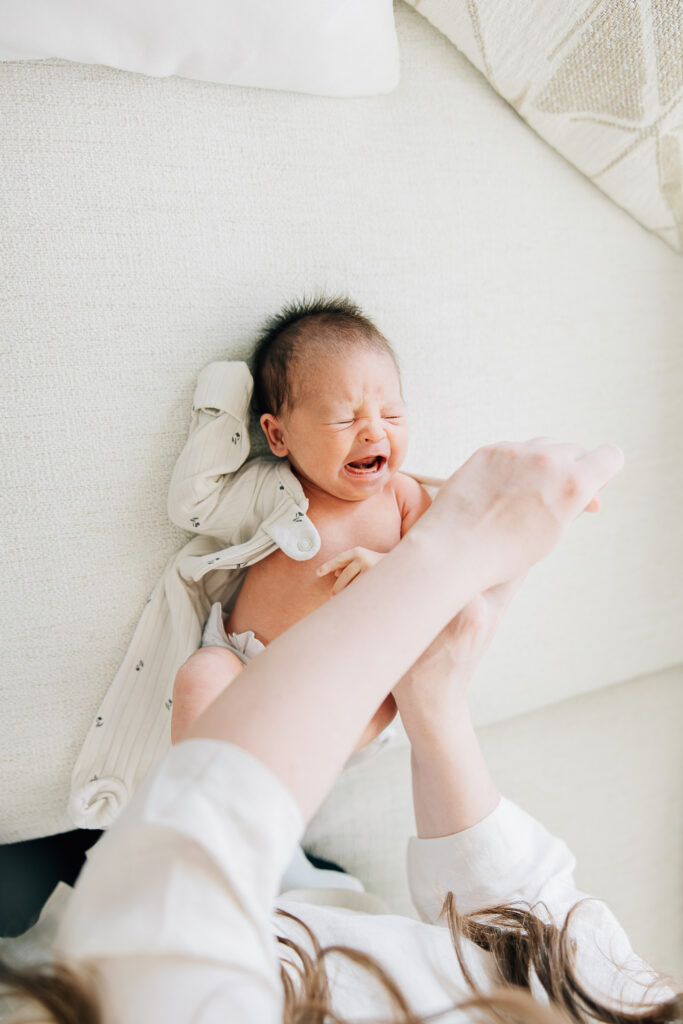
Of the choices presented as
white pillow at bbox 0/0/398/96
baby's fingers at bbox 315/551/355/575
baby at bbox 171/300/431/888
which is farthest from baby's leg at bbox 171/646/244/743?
white pillow at bbox 0/0/398/96

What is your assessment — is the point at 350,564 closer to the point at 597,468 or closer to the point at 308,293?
the point at 597,468

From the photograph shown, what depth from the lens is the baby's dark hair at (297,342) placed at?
0.99 m

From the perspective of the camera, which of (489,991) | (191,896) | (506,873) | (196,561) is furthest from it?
(196,561)

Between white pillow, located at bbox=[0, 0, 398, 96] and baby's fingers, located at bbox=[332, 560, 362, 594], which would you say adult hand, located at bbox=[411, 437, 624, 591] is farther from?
white pillow, located at bbox=[0, 0, 398, 96]

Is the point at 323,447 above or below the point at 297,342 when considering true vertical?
below

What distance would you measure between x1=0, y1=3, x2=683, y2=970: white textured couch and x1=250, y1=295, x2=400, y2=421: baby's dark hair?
4 centimetres

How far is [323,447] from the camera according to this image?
3.22 feet

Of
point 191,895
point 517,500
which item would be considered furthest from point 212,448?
point 191,895

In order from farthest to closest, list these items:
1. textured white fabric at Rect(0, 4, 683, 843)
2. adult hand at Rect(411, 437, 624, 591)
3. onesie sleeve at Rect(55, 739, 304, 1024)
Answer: textured white fabric at Rect(0, 4, 683, 843)
adult hand at Rect(411, 437, 624, 591)
onesie sleeve at Rect(55, 739, 304, 1024)

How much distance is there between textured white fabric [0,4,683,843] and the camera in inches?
37.7

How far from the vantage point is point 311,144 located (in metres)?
1.06

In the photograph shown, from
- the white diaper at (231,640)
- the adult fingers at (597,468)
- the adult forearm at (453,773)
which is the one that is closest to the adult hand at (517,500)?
the adult fingers at (597,468)

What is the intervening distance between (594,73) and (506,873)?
1.14m

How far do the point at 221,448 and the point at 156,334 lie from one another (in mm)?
189
